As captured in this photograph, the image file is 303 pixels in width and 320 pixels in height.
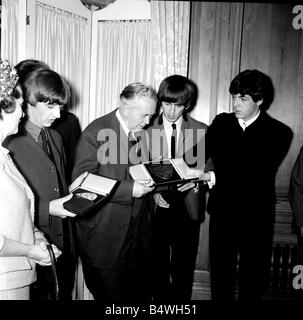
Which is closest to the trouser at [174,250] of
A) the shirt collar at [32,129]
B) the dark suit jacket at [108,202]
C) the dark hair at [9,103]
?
the dark suit jacket at [108,202]

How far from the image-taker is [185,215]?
2797 millimetres

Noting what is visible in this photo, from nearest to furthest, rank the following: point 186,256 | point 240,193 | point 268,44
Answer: point 240,193 < point 186,256 < point 268,44

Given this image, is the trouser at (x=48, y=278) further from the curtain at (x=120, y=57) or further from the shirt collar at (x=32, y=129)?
the curtain at (x=120, y=57)

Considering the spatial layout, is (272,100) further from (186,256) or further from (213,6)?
(186,256)

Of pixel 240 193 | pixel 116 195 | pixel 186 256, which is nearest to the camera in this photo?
pixel 116 195

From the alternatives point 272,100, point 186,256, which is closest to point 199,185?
point 186,256

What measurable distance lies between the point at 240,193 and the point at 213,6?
1.77 meters

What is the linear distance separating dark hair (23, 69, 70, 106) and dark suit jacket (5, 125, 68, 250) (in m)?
0.21

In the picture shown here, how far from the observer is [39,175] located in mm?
1956

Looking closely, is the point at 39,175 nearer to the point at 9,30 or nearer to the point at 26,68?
the point at 26,68

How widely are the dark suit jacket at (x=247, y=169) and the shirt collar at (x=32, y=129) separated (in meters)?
1.45

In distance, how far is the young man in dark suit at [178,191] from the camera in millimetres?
2725

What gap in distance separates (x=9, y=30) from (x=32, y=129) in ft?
4.84

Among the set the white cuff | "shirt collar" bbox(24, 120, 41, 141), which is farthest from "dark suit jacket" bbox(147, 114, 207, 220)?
"shirt collar" bbox(24, 120, 41, 141)
